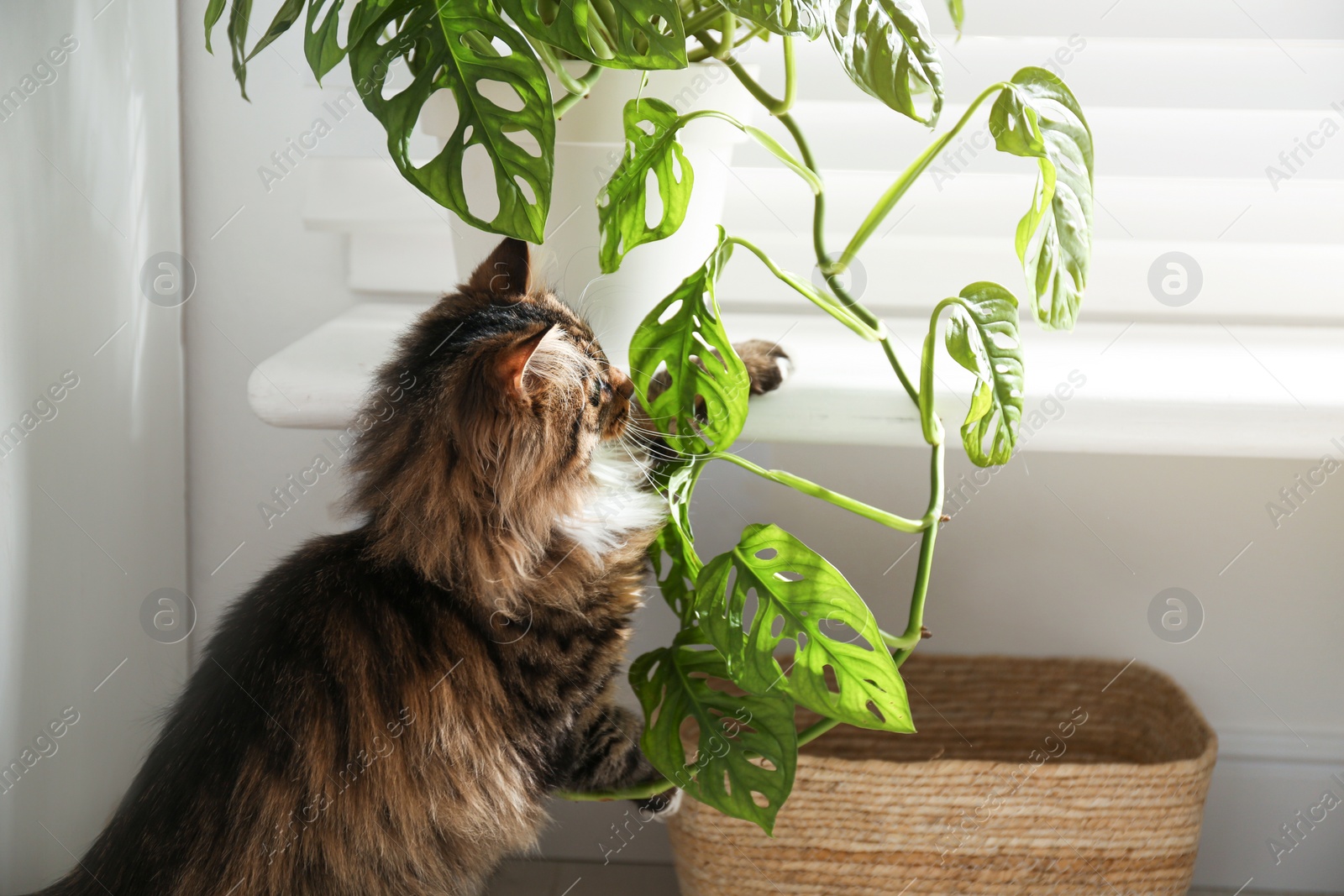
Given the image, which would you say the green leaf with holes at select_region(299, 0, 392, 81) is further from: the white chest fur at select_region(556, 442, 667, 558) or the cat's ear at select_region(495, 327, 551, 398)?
the white chest fur at select_region(556, 442, 667, 558)

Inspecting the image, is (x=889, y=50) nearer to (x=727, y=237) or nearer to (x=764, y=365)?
(x=727, y=237)

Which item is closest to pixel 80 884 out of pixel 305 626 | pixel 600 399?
pixel 305 626

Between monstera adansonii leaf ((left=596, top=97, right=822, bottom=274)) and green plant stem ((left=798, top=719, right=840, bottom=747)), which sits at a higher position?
monstera adansonii leaf ((left=596, top=97, right=822, bottom=274))

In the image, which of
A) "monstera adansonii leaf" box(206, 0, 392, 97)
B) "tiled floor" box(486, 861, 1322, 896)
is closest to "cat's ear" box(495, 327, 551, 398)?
"monstera adansonii leaf" box(206, 0, 392, 97)

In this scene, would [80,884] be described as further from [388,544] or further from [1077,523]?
[1077,523]

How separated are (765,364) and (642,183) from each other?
285 millimetres

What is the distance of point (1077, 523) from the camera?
1.27 meters

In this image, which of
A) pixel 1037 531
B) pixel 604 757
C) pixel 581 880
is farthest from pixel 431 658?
pixel 1037 531

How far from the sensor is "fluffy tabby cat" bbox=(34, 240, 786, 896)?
2.42 ft

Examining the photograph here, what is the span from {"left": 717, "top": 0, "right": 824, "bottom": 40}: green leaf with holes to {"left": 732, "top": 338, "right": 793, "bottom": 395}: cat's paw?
1.21 ft

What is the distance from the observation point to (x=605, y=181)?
86cm

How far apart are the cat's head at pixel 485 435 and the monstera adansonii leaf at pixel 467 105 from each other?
13cm

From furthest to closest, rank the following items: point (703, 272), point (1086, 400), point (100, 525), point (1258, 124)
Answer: point (1258, 124)
point (100, 525)
point (1086, 400)
point (703, 272)

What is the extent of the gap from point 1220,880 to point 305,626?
1.23m
